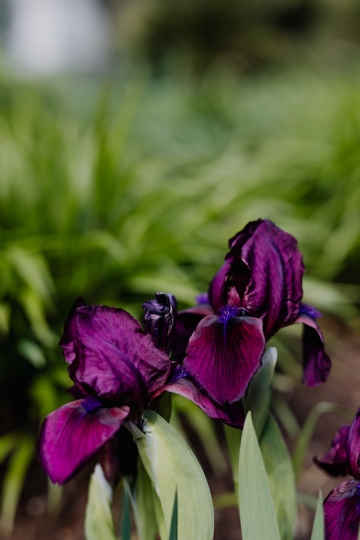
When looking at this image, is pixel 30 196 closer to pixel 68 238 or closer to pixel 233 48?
pixel 68 238

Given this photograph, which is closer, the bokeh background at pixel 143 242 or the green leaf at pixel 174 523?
the green leaf at pixel 174 523

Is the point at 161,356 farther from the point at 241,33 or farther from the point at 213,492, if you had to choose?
the point at 241,33

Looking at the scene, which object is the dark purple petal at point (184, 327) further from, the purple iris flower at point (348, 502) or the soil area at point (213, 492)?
the soil area at point (213, 492)

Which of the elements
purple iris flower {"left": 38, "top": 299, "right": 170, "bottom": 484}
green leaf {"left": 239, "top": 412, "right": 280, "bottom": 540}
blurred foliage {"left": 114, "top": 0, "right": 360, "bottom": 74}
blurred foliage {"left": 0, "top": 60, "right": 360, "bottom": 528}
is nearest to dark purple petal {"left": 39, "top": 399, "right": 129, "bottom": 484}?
purple iris flower {"left": 38, "top": 299, "right": 170, "bottom": 484}

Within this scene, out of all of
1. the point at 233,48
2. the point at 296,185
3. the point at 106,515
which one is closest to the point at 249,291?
the point at 106,515

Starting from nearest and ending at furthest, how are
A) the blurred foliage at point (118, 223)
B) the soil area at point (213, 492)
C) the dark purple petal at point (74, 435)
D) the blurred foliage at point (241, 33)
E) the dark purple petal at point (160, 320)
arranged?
the dark purple petal at point (74, 435)
the dark purple petal at point (160, 320)
the soil area at point (213, 492)
the blurred foliage at point (118, 223)
the blurred foliage at point (241, 33)

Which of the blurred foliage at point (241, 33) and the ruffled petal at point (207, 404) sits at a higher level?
the blurred foliage at point (241, 33)

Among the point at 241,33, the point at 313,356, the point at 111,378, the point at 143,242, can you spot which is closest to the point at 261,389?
the point at 313,356

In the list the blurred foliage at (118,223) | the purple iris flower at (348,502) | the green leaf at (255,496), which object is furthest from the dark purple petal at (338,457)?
the blurred foliage at (118,223)
